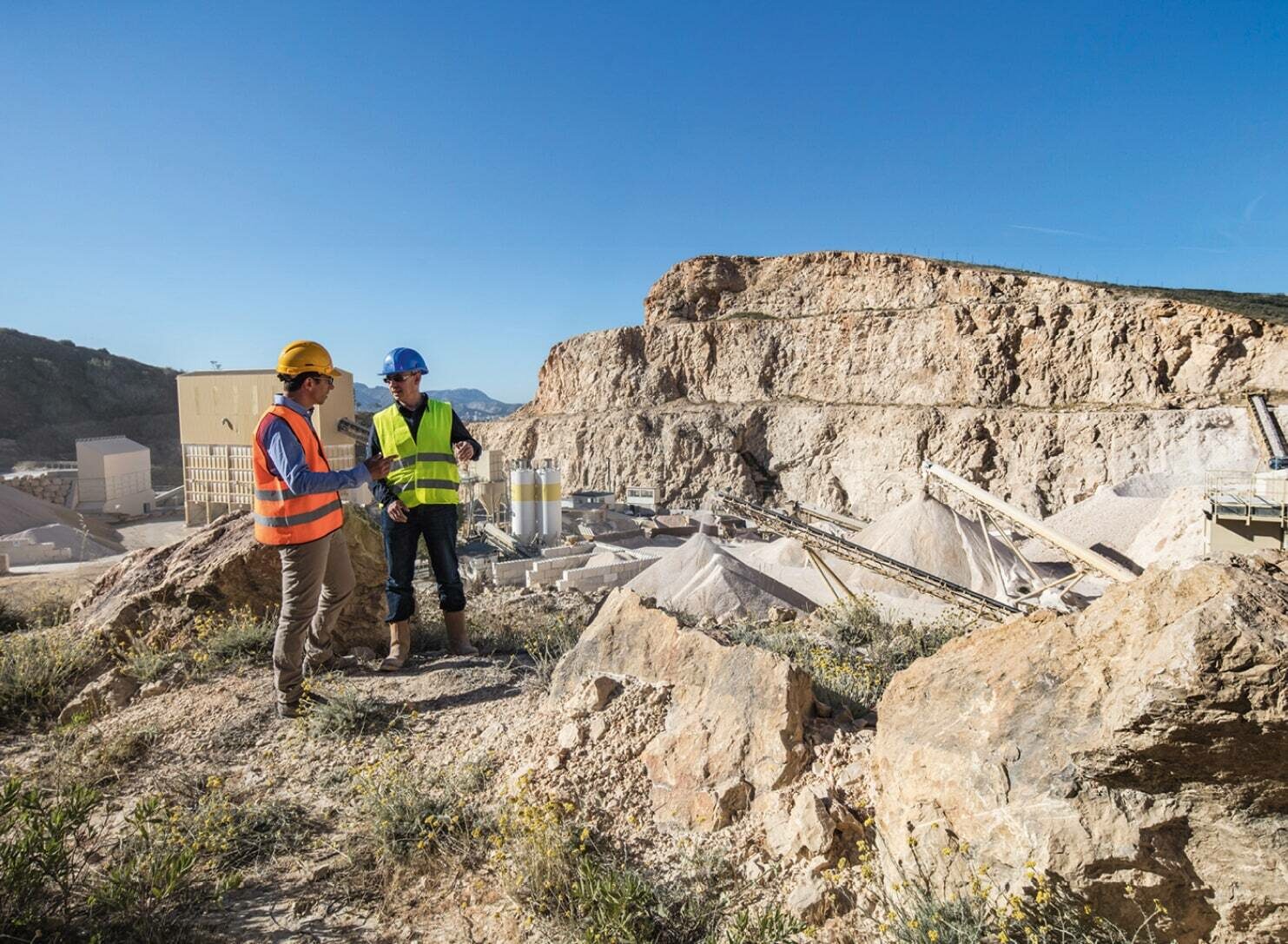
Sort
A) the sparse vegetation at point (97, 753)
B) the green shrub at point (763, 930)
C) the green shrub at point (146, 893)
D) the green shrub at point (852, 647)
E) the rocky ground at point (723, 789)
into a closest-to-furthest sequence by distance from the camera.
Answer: the rocky ground at point (723, 789) → the green shrub at point (763, 930) → the green shrub at point (146, 893) → the sparse vegetation at point (97, 753) → the green shrub at point (852, 647)

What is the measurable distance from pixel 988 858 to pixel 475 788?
77.2 inches

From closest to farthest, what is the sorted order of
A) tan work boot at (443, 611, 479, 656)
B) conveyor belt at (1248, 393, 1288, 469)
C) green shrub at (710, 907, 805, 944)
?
green shrub at (710, 907, 805, 944) < tan work boot at (443, 611, 479, 656) < conveyor belt at (1248, 393, 1288, 469)

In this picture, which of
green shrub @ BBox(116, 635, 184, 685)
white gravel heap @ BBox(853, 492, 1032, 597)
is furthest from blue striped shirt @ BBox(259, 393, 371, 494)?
white gravel heap @ BBox(853, 492, 1032, 597)

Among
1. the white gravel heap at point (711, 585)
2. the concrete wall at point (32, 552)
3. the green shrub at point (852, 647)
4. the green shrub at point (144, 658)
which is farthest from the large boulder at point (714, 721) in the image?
the concrete wall at point (32, 552)

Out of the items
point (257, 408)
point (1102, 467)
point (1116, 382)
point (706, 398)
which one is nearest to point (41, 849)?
point (257, 408)

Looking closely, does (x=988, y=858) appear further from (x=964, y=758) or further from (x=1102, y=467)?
(x=1102, y=467)

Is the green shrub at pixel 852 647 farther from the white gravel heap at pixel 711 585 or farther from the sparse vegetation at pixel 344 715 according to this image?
the sparse vegetation at pixel 344 715

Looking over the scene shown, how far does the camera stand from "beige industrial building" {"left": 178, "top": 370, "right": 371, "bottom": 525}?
1755 cm

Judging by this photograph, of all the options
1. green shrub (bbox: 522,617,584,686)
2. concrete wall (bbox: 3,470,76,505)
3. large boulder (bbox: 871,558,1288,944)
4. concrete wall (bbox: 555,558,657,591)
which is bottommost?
concrete wall (bbox: 555,558,657,591)

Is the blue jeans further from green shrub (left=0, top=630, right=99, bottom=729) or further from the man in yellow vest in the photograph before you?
green shrub (left=0, top=630, right=99, bottom=729)

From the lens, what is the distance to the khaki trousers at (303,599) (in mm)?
3416

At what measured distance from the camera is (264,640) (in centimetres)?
425

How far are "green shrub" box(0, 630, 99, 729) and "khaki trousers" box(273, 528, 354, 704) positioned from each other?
1.45m

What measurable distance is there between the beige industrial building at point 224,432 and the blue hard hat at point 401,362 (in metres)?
14.4
